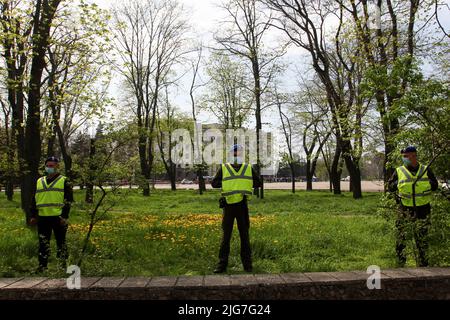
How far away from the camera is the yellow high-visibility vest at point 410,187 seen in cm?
547

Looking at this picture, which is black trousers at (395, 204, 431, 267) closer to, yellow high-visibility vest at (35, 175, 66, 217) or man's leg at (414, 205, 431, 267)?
man's leg at (414, 205, 431, 267)

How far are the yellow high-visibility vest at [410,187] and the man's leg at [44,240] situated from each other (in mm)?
5356

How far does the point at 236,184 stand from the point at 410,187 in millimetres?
2548

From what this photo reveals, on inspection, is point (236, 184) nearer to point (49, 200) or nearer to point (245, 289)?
point (245, 289)

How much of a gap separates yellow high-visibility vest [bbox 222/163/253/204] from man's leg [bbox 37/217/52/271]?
9.19ft

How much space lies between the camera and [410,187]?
5.61m

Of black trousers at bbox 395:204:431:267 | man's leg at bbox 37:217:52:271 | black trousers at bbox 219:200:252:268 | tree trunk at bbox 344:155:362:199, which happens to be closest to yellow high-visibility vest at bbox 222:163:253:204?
black trousers at bbox 219:200:252:268

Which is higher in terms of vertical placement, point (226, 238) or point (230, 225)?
point (230, 225)

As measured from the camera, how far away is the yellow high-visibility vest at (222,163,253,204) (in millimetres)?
5867

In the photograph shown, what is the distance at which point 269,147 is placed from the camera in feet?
139

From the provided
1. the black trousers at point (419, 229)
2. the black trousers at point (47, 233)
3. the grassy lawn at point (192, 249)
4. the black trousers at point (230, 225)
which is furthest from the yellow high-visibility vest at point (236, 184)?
the black trousers at point (47, 233)

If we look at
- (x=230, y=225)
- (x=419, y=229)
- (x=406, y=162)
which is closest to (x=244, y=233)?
(x=230, y=225)

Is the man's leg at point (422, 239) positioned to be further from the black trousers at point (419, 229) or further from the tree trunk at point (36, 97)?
the tree trunk at point (36, 97)
